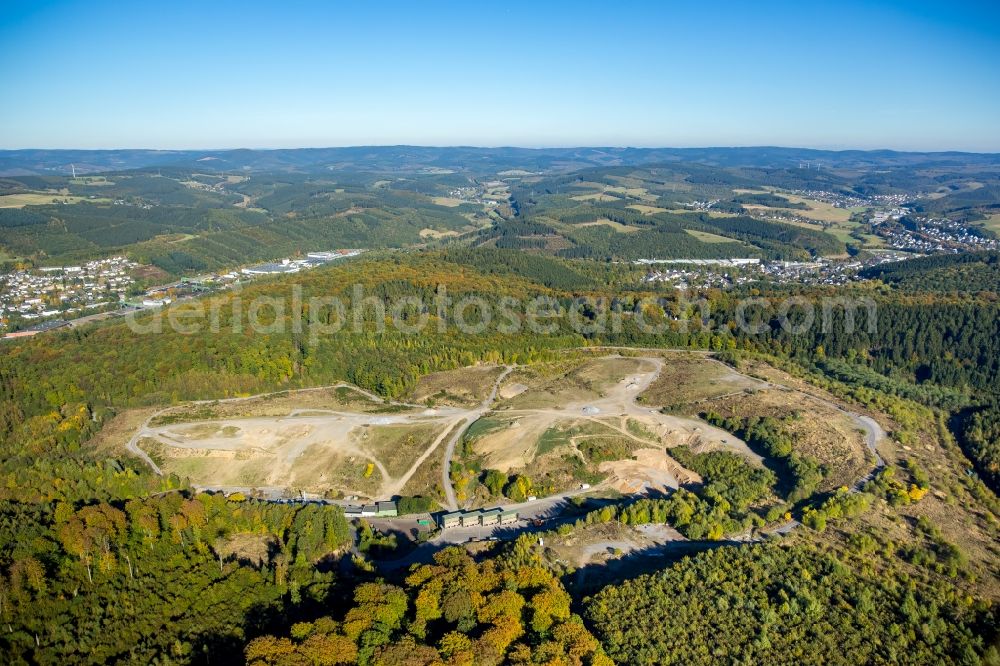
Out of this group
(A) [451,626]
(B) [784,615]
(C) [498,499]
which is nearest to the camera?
(A) [451,626]

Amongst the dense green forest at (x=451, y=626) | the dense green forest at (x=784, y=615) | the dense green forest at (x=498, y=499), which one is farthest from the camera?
the dense green forest at (x=498, y=499)

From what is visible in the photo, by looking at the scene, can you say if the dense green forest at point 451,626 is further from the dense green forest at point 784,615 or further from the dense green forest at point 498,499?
the dense green forest at point 784,615

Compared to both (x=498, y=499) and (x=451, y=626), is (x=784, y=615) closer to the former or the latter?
(x=451, y=626)

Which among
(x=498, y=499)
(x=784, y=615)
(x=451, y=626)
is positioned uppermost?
(x=451, y=626)

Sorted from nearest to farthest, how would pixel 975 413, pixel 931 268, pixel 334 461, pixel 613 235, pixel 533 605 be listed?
1. pixel 533 605
2. pixel 334 461
3. pixel 975 413
4. pixel 931 268
5. pixel 613 235

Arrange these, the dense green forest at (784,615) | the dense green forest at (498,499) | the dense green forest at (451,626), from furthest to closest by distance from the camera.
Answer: the dense green forest at (498,499) < the dense green forest at (784,615) < the dense green forest at (451,626)

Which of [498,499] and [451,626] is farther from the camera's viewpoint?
[498,499]

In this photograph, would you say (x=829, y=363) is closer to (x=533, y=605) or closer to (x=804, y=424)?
(x=804, y=424)

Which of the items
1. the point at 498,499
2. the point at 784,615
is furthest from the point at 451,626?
the point at 498,499

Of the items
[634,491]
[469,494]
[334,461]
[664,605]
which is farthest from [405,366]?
[664,605]

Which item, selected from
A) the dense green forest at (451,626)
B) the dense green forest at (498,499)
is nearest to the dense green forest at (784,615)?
the dense green forest at (498,499)

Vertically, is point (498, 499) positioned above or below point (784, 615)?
below
